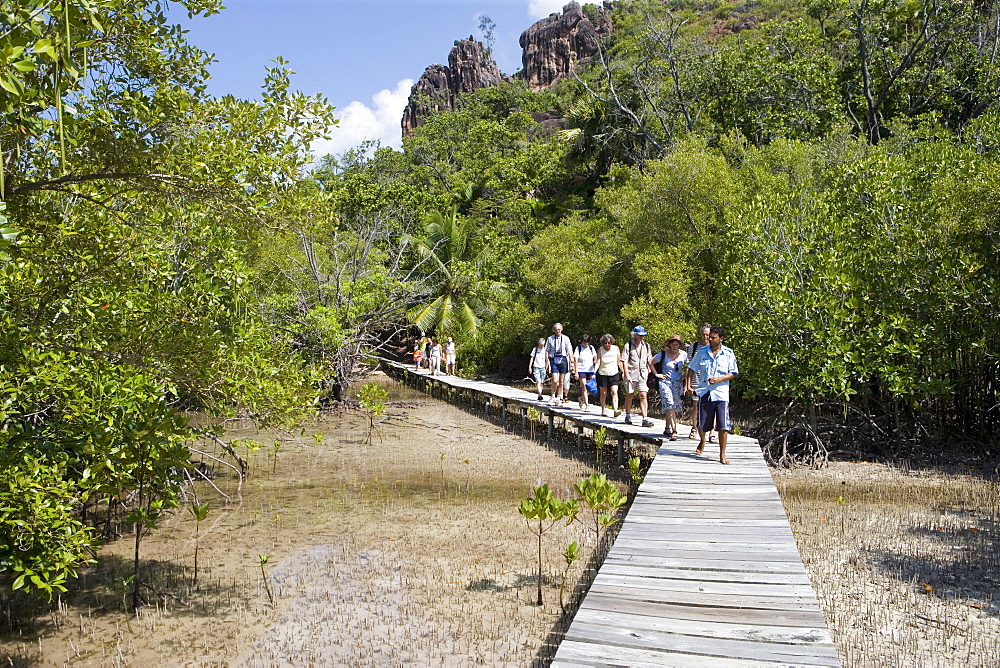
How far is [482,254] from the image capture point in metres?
25.8

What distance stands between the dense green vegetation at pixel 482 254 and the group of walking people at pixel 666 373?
1187 mm

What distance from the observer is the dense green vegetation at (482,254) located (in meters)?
4.15

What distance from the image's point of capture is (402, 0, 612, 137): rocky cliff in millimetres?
92125

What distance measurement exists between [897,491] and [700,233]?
23.7 ft

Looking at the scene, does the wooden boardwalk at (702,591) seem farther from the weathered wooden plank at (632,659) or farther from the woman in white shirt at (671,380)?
the woman in white shirt at (671,380)

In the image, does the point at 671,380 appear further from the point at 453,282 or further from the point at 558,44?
the point at 558,44

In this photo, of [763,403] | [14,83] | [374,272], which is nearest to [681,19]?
[374,272]

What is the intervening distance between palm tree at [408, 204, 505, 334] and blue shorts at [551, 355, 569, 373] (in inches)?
412

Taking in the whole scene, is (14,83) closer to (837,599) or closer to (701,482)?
(837,599)

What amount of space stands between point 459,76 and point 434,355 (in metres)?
83.3

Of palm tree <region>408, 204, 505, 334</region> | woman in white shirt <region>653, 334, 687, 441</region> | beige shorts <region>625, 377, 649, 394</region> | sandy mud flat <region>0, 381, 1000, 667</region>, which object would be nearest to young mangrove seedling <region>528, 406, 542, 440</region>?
beige shorts <region>625, 377, 649, 394</region>

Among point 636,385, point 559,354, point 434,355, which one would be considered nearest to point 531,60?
point 434,355

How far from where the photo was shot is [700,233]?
48.3 feet

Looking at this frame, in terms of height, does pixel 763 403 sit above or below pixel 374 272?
below
